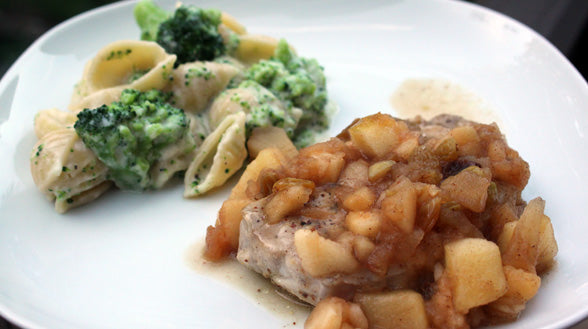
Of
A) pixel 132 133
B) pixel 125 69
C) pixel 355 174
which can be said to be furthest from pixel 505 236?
pixel 125 69

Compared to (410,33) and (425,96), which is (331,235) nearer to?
(425,96)

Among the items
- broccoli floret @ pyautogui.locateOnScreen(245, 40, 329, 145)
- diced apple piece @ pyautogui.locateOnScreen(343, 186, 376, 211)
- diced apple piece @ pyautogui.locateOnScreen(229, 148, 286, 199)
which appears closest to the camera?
diced apple piece @ pyautogui.locateOnScreen(343, 186, 376, 211)

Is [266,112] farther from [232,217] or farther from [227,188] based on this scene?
[232,217]

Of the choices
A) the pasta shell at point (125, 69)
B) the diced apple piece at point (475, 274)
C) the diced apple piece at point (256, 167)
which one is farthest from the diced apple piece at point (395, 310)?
the pasta shell at point (125, 69)

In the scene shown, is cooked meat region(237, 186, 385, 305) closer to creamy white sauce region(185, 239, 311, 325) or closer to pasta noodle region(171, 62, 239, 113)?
creamy white sauce region(185, 239, 311, 325)

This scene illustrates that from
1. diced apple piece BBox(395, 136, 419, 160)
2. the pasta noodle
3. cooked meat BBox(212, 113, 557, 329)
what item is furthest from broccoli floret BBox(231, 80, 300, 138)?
diced apple piece BBox(395, 136, 419, 160)

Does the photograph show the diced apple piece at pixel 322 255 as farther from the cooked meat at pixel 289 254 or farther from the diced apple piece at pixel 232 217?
the diced apple piece at pixel 232 217
